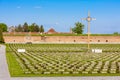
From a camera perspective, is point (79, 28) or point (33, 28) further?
point (33, 28)

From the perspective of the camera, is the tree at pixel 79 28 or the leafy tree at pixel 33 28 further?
the leafy tree at pixel 33 28

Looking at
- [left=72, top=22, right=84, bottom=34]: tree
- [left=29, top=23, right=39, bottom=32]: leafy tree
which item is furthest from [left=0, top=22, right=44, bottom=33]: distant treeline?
[left=72, top=22, right=84, bottom=34]: tree

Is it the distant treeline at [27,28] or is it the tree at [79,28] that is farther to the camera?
the distant treeline at [27,28]

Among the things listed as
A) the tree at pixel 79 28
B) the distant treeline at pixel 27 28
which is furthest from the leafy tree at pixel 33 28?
the tree at pixel 79 28

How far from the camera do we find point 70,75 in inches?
482

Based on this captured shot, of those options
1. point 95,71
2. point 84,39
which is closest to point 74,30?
point 84,39

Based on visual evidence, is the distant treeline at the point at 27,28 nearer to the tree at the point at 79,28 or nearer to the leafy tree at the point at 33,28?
the leafy tree at the point at 33,28

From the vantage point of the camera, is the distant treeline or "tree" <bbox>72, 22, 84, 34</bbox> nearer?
"tree" <bbox>72, 22, 84, 34</bbox>

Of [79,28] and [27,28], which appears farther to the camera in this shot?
[27,28]

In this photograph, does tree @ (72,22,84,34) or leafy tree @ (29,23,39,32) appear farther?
leafy tree @ (29,23,39,32)

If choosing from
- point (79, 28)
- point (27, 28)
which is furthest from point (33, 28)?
point (79, 28)

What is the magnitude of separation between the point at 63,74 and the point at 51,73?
0.54 m

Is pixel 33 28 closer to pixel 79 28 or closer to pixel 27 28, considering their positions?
pixel 27 28

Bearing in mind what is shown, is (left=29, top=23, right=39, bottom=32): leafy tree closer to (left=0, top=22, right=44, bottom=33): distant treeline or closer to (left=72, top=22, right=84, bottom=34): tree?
(left=0, top=22, right=44, bottom=33): distant treeline
